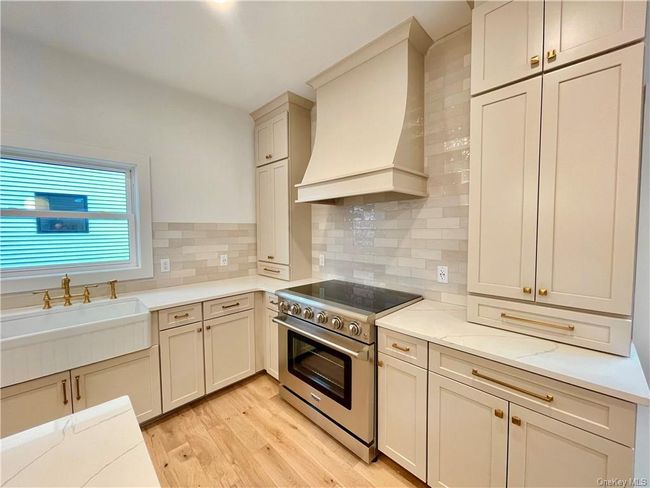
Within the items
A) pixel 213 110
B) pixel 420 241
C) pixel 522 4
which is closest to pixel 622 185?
pixel 522 4

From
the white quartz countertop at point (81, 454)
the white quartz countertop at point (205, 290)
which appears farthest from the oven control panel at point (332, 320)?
the white quartz countertop at point (81, 454)

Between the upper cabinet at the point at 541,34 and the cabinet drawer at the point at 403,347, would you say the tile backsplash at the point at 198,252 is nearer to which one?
the cabinet drawer at the point at 403,347

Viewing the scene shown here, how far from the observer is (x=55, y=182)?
6.97 ft

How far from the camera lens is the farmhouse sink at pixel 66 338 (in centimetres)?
152

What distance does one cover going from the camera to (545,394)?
3.68 ft

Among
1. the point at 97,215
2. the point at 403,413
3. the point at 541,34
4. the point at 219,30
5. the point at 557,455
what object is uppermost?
the point at 219,30

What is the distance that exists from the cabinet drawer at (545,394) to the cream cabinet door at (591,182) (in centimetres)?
38

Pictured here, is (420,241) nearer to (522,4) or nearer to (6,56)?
(522,4)

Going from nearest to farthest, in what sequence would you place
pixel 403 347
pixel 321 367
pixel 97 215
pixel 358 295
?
pixel 403 347
pixel 321 367
pixel 358 295
pixel 97 215

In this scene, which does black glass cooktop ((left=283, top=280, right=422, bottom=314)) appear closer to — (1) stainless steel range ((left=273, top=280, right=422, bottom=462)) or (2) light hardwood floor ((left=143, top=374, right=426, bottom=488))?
(1) stainless steel range ((left=273, top=280, right=422, bottom=462))

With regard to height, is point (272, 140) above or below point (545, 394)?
above

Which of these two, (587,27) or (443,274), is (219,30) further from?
(443,274)

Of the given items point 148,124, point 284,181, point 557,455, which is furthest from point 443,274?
point 148,124

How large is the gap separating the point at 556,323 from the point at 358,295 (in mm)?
1149
